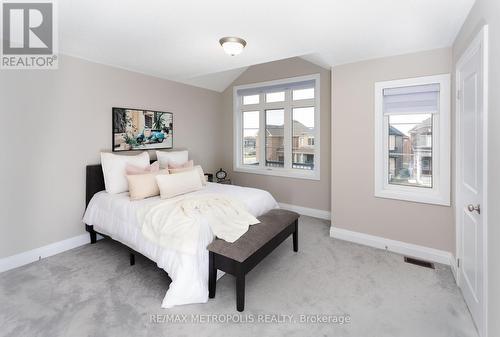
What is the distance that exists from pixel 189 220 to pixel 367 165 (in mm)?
2266

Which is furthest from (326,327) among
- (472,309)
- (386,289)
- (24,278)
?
(24,278)

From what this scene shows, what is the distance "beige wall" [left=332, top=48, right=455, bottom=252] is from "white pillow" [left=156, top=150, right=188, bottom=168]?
7.69 feet

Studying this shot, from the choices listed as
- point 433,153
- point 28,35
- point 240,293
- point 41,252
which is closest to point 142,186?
point 41,252

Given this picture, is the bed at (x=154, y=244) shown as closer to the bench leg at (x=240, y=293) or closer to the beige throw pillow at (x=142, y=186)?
the beige throw pillow at (x=142, y=186)

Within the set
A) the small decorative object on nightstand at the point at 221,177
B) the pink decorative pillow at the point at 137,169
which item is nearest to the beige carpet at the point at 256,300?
the pink decorative pillow at the point at 137,169

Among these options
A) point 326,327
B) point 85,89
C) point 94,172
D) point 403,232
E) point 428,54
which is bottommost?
point 326,327

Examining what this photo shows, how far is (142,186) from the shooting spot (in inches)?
115

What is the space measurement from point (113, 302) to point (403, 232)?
309 cm

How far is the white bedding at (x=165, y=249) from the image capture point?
203cm

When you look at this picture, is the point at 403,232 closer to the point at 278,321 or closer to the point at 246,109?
the point at 278,321

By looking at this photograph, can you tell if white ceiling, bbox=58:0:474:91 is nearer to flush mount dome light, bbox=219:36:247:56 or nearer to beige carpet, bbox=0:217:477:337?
flush mount dome light, bbox=219:36:247:56

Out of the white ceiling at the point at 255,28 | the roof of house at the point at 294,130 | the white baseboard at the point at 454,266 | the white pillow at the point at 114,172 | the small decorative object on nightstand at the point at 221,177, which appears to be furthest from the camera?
the small decorative object on nightstand at the point at 221,177

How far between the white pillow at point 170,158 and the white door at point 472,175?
3.46 m

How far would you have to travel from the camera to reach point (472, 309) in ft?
6.12
